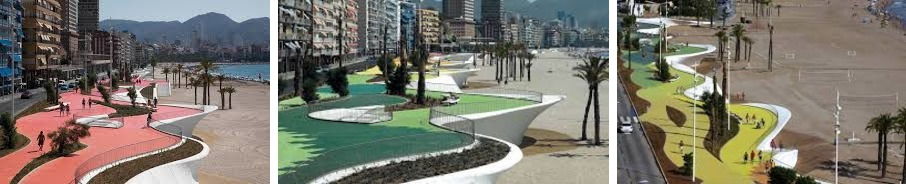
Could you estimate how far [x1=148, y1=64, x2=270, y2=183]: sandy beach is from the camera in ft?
24.9

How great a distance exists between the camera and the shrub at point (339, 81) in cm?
806

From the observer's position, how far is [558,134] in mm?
7895

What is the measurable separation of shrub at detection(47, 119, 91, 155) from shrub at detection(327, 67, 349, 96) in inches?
80.8

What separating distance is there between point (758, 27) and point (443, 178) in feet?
9.50

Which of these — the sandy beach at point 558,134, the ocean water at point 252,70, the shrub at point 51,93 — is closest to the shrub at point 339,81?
the ocean water at point 252,70

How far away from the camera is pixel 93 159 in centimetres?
718

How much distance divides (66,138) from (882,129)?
6.38 metres

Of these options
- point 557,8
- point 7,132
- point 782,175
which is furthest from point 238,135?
point 782,175

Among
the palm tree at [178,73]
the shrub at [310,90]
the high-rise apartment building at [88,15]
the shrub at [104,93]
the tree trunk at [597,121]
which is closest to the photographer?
the high-rise apartment building at [88,15]

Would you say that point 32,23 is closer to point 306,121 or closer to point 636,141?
point 306,121

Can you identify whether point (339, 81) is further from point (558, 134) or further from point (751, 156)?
point (751, 156)

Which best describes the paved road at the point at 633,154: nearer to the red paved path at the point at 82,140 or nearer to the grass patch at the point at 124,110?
the red paved path at the point at 82,140

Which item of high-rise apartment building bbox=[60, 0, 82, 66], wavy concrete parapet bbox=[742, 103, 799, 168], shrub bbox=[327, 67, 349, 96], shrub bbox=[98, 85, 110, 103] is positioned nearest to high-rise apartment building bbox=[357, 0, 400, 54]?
shrub bbox=[327, 67, 349, 96]

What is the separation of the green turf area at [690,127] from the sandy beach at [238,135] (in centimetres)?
314
